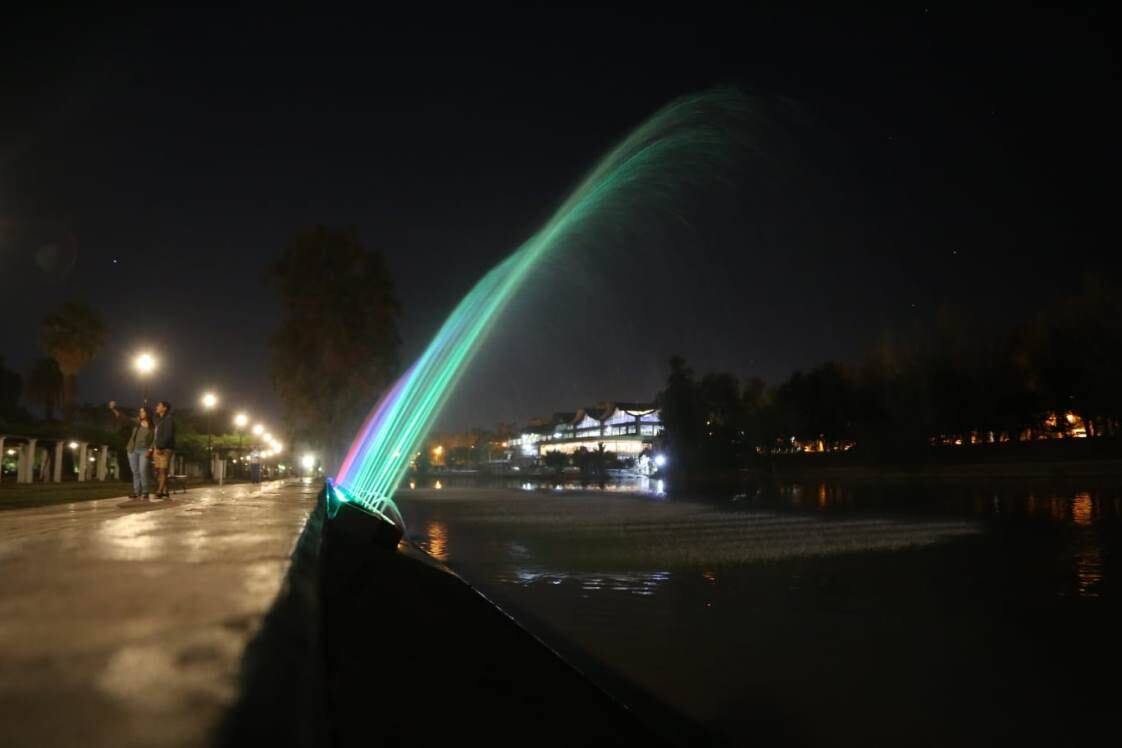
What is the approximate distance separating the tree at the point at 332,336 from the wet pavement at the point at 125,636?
4076 centimetres

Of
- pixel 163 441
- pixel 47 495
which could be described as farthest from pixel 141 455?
pixel 47 495

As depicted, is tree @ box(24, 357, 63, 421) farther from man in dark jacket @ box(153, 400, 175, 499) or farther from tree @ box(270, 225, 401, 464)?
man in dark jacket @ box(153, 400, 175, 499)

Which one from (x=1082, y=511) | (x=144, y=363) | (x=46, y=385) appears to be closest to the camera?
(x=144, y=363)

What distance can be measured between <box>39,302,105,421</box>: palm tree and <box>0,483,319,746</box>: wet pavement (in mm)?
52195

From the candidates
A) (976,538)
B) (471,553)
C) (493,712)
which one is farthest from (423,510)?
(493,712)

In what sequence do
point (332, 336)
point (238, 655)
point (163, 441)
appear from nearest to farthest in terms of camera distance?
point (238, 655) < point (163, 441) < point (332, 336)

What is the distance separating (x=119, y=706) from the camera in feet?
5.92

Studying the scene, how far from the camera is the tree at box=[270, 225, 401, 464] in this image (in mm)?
44750

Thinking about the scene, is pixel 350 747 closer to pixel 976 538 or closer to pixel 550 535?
pixel 550 535

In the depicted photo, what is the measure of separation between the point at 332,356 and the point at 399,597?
36.0 m

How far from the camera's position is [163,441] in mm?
13930

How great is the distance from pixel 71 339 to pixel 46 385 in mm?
45118

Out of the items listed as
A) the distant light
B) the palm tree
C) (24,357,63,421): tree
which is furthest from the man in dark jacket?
(24,357,63,421): tree

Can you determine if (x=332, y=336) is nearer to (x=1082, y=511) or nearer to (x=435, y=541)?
(x=435, y=541)
